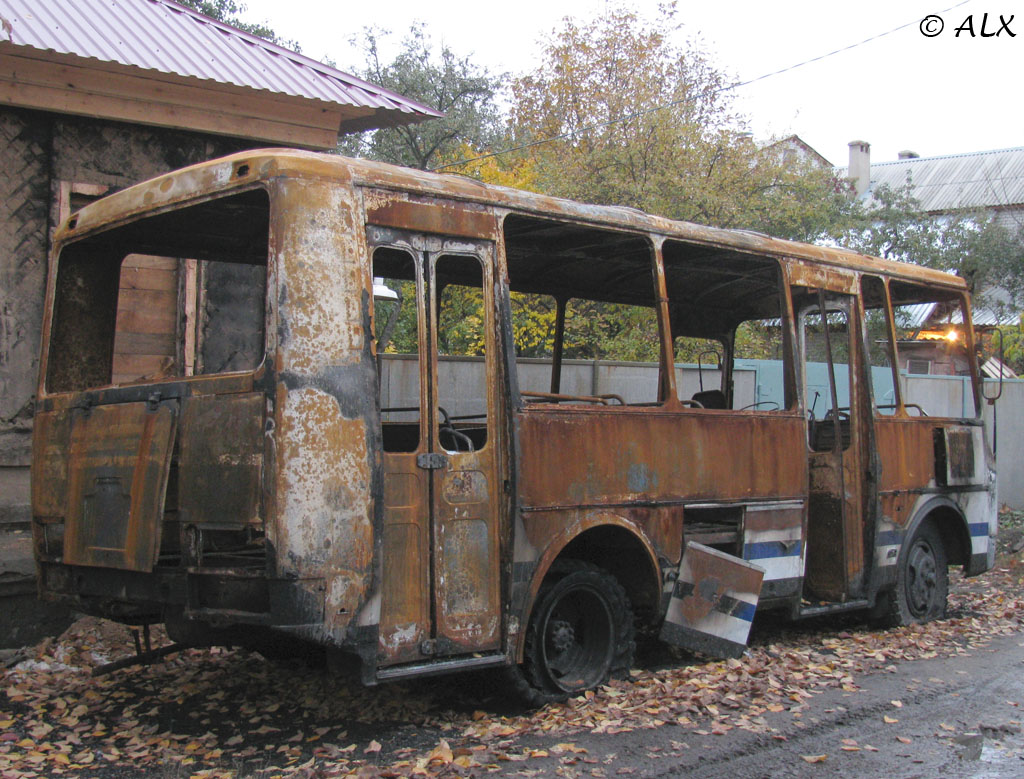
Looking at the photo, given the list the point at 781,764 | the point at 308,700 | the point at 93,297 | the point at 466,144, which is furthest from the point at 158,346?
the point at 466,144

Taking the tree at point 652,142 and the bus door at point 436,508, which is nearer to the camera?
the bus door at point 436,508

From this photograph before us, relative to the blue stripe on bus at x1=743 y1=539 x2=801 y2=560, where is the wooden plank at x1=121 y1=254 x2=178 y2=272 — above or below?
above

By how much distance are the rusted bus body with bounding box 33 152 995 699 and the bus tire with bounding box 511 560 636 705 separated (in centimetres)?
2

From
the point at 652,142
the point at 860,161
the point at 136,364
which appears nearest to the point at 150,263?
the point at 136,364

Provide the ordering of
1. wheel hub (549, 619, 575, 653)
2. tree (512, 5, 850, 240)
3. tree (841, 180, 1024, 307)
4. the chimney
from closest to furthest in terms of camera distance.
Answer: wheel hub (549, 619, 575, 653) < tree (512, 5, 850, 240) < tree (841, 180, 1024, 307) < the chimney

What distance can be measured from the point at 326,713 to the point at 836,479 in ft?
14.4


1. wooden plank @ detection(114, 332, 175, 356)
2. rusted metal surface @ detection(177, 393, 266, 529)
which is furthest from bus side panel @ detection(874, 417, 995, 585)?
wooden plank @ detection(114, 332, 175, 356)

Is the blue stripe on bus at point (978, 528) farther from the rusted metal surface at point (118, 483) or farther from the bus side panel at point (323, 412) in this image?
the rusted metal surface at point (118, 483)

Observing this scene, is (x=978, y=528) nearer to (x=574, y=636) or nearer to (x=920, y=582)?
(x=920, y=582)

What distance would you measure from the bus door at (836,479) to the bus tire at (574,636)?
2.23 m

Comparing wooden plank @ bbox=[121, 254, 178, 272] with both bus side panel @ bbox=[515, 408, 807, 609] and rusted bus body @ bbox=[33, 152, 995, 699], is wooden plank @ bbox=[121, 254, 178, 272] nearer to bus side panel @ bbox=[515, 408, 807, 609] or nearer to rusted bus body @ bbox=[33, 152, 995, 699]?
rusted bus body @ bbox=[33, 152, 995, 699]

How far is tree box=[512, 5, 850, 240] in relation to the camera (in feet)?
64.2

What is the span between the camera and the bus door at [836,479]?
26.4 feet

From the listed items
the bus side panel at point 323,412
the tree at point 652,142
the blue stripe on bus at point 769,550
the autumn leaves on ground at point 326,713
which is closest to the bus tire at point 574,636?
the autumn leaves on ground at point 326,713
